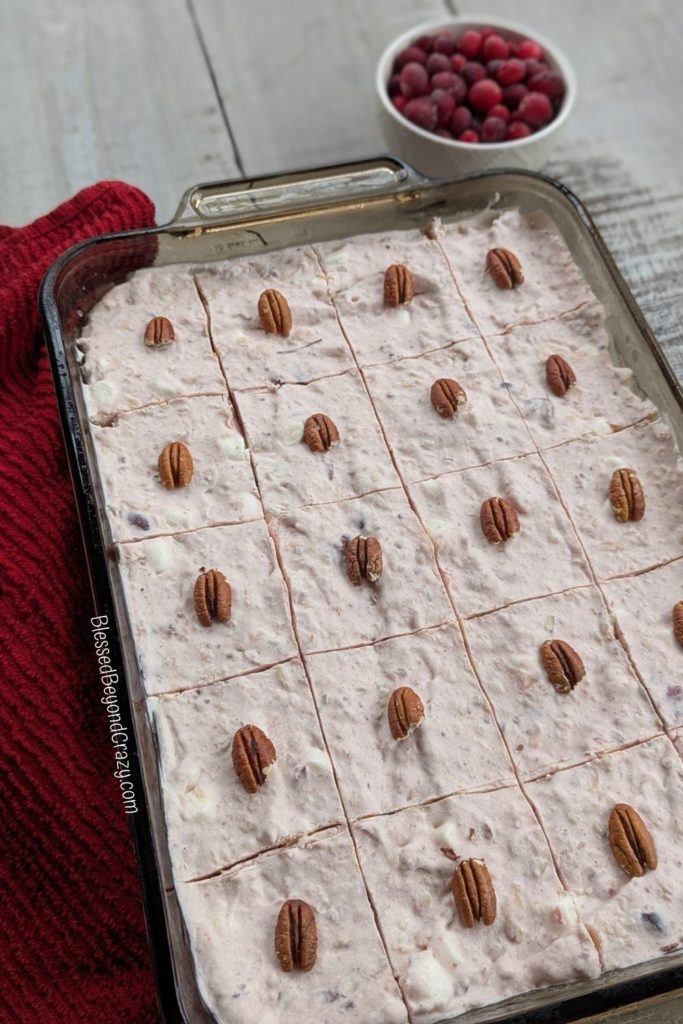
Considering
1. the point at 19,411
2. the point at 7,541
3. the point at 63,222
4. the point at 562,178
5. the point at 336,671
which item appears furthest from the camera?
the point at 562,178

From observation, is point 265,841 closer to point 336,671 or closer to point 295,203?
point 336,671

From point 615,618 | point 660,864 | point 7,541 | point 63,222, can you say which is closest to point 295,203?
point 63,222

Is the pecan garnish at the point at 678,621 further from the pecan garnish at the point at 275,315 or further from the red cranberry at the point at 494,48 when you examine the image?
the red cranberry at the point at 494,48

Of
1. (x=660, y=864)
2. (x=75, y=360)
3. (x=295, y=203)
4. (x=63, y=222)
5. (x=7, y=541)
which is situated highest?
(x=63, y=222)

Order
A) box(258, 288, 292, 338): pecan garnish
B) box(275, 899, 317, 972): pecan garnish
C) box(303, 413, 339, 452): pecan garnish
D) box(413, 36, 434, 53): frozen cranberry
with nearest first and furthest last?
box(275, 899, 317, 972): pecan garnish → box(303, 413, 339, 452): pecan garnish → box(258, 288, 292, 338): pecan garnish → box(413, 36, 434, 53): frozen cranberry

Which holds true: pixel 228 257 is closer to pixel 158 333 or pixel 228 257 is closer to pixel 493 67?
pixel 158 333

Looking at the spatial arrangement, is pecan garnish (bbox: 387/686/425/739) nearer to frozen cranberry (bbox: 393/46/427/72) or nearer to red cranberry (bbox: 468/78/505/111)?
red cranberry (bbox: 468/78/505/111)

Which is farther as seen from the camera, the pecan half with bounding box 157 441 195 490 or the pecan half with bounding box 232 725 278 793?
the pecan half with bounding box 157 441 195 490

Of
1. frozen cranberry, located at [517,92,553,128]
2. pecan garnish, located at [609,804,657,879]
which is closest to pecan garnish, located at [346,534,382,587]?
pecan garnish, located at [609,804,657,879]
